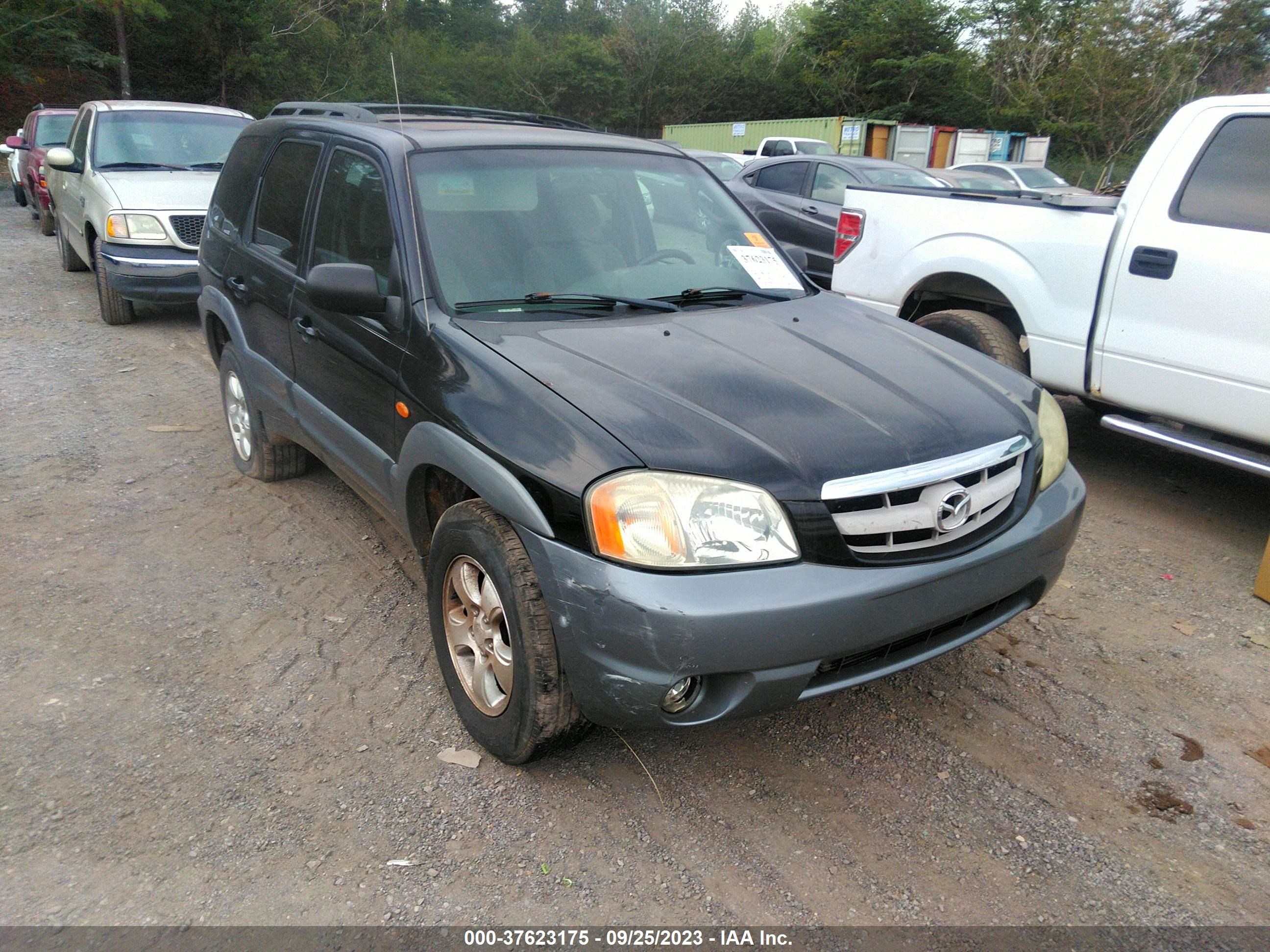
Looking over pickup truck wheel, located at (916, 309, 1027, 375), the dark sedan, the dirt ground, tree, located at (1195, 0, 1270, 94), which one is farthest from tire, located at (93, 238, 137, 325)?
tree, located at (1195, 0, 1270, 94)

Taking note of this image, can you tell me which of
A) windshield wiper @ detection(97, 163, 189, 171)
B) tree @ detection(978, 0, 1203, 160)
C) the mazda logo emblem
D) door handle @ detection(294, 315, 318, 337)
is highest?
tree @ detection(978, 0, 1203, 160)

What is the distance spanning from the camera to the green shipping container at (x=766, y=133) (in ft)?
93.4

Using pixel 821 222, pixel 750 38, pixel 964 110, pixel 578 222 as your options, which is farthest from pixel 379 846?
pixel 750 38

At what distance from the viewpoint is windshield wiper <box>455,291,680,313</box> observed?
2963 millimetres

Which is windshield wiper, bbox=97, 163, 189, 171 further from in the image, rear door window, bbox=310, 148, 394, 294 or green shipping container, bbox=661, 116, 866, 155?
green shipping container, bbox=661, 116, 866, 155

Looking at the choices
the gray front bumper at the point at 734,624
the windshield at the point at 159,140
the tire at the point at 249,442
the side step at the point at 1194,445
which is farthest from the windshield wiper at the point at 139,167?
the side step at the point at 1194,445

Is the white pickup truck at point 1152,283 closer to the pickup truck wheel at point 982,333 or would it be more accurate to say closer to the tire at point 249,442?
the pickup truck wheel at point 982,333

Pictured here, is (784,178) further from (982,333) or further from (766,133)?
(766,133)

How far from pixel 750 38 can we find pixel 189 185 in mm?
46707

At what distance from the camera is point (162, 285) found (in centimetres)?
788

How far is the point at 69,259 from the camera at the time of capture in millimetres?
10773

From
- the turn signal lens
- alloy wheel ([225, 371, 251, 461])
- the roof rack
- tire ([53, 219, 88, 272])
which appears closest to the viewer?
the roof rack

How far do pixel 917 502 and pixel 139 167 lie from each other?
343 inches

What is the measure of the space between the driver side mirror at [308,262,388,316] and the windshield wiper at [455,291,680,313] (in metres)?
0.28
